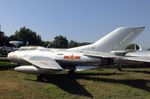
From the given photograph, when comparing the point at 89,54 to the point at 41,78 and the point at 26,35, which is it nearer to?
the point at 41,78

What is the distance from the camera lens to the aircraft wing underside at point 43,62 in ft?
62.5

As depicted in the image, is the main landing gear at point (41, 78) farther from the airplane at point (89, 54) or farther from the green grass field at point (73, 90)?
the green grass field at point (73, 90)

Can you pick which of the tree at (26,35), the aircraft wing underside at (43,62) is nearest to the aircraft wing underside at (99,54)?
the aircraft wing underside at (43,62)

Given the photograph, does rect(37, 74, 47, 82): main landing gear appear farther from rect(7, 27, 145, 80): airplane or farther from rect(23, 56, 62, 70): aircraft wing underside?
rect(23, 56, 62, 70): aircraft wing underside

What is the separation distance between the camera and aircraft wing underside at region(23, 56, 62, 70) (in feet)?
62.5

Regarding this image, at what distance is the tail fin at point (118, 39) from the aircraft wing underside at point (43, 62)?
12.1 feet

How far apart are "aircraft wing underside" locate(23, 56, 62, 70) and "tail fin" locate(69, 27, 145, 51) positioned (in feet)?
12.1

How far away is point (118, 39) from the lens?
22.3 meters

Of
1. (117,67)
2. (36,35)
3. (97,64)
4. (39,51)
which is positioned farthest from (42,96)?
(36,35)

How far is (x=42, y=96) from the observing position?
14859 mm

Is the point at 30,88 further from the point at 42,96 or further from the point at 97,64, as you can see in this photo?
the point at 97,64

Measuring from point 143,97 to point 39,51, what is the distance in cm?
1056

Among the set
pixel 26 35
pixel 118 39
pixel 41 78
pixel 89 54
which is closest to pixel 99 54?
pixel 89 54

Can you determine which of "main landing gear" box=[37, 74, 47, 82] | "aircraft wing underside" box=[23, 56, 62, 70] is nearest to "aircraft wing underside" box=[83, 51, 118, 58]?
"aircraft wing underside" box=[23, 56, 62, 70]
